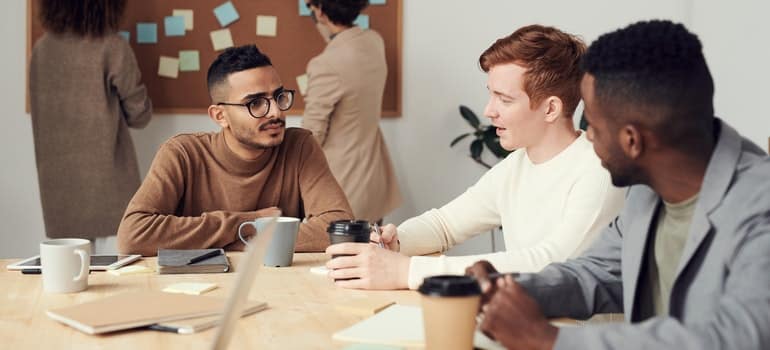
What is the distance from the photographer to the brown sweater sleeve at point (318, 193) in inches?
90.6

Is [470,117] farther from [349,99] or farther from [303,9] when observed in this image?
[303,9]

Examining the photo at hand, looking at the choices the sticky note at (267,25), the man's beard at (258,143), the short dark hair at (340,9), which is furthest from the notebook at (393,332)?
the sticky note at (267,25)

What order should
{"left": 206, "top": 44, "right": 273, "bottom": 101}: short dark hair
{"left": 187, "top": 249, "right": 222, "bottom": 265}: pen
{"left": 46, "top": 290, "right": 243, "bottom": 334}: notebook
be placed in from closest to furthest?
{"left": 46, "top": 290, "right": 243, "bottom": 334}: notebook, {"left": 187, "top": 249, "right": 222, "bottom": 265}: pen, {"left": 206, "top": 44, "right": 273, "bottom": 101}: short dark hair

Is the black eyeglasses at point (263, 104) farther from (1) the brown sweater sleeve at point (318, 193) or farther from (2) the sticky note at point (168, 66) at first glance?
(2) the sticky note at point (168, 66)

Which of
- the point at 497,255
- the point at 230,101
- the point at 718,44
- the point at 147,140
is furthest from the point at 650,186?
the point at 147,140

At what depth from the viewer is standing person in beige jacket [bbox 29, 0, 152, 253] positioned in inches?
136

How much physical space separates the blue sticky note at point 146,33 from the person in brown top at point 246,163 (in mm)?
1676

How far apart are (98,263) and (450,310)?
1.00 metres

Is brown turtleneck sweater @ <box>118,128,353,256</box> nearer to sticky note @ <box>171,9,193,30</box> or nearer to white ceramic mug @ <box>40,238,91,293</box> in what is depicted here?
white ceramic mug @ <box>40,238,91,293</box>

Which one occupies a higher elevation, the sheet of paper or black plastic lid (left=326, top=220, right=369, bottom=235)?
the sheet of paper

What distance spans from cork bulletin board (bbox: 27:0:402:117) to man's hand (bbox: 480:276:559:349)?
122 inches

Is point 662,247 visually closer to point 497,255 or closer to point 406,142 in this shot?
point 497,255

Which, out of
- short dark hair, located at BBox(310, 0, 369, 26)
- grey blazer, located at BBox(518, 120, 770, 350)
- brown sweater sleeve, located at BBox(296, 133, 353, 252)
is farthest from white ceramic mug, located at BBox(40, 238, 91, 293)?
short dark hair, located at BBox(310, 0, 369, 26)

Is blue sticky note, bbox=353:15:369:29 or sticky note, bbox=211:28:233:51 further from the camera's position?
blue sticky note, bbox=353:15:369:29
